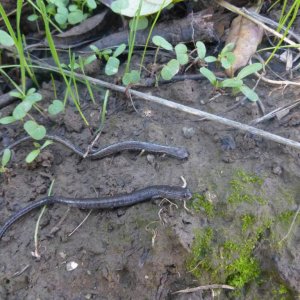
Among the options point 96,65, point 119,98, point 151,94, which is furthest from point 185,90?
point 96,65

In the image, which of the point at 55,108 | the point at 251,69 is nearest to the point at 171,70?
the point at 251,69

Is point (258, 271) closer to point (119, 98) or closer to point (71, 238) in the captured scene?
point (71, 238)

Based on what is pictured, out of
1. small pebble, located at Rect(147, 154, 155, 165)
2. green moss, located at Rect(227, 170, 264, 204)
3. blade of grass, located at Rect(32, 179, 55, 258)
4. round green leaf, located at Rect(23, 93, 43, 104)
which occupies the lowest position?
blade of grass, located at Rect(32, 179, 55, 258)

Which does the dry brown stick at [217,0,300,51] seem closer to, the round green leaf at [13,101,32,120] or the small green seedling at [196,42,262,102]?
the small green seedling at [196,42,262,102]

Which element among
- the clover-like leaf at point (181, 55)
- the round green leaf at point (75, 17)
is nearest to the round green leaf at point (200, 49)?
the clover-like leaf at point (181, 55)

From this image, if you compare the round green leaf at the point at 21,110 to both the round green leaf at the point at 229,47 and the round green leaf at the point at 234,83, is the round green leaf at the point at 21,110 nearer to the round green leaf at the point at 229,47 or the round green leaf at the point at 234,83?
the round green leaf at the point at 234,83

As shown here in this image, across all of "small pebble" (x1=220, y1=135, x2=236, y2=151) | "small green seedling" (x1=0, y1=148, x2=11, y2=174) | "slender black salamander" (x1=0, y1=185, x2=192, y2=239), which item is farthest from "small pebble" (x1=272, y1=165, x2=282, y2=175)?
"small green seedling" (x1=0, y1=148, x2=11, y2=174)

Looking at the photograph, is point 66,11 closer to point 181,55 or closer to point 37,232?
point 181,55
